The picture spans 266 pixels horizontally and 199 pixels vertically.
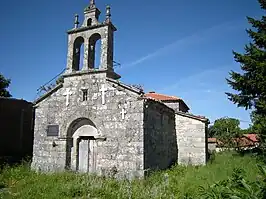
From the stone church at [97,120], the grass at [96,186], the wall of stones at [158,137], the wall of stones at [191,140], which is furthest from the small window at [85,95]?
the wall of stones at [191,140]

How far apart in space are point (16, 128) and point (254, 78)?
→ 1586cm

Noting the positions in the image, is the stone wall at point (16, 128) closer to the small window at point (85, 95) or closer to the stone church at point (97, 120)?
the stone church at point (97, 120)

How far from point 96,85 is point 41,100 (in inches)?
149

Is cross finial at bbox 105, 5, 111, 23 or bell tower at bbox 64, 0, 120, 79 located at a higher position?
cross finial at bbox 105, 5, 111, 23

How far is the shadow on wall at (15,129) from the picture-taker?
16016mm

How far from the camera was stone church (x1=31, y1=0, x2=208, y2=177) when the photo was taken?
37.3 ft

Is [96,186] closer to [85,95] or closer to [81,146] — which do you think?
[81,146]

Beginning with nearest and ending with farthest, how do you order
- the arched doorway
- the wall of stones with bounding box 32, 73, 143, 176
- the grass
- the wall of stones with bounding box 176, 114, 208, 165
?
1. the grass
2. the wall of stones with bounding box 32, 73, 143, 176
3. the arched doorway
4. the wall of stones with bounding box 176, 114, 208, 165

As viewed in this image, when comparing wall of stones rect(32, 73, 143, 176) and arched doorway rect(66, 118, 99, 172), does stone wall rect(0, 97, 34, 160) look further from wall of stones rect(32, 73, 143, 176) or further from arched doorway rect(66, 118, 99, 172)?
arched doorway rect(66, 118, 99, 172)

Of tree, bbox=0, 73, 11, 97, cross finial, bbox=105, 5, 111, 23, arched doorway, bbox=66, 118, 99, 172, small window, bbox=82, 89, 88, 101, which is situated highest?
cross finial, bbox=105, 5, 111, 23

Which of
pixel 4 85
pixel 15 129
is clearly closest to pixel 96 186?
pixel 15 129

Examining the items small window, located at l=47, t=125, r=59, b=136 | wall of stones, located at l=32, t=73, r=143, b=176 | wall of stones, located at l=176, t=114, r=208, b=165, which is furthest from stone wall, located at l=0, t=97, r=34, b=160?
wall of stones, located at l=176, t=114, r=208, b=165

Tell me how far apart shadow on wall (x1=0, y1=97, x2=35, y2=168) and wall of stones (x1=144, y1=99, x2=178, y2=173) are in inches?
311

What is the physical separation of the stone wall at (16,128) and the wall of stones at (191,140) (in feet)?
33.1
